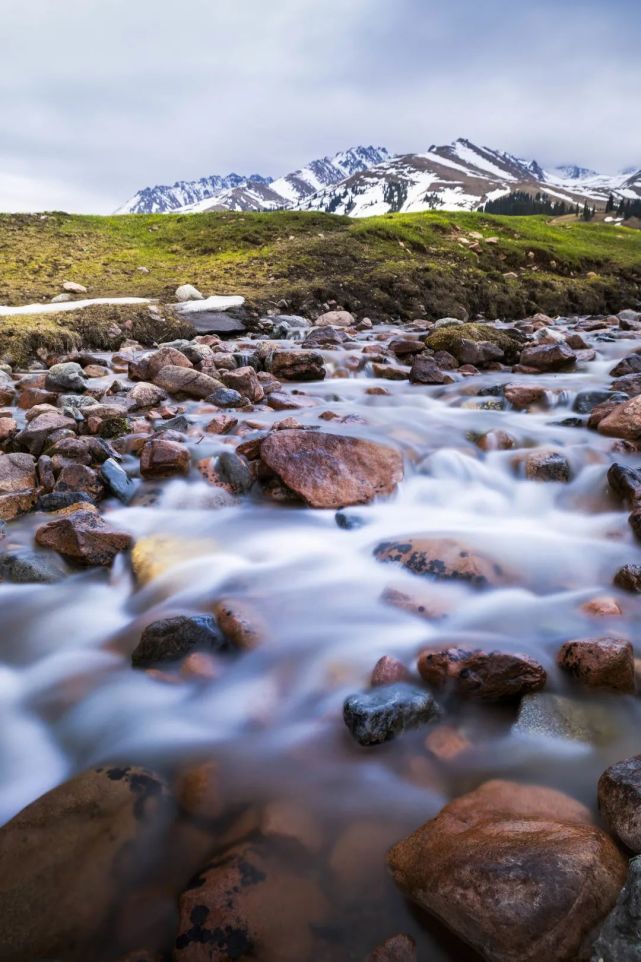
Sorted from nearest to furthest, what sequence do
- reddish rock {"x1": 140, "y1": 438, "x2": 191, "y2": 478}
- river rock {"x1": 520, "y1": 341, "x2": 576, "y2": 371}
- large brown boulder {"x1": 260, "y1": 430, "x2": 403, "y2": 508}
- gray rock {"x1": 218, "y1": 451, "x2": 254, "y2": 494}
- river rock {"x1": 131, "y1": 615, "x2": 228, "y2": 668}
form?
river rock {"x1": 131, "y1": 615, "x2": 228, "y2": 668}, large brown boulder {"x1": 260, "y1": 430, "x2": 403, "y2": 508}, gray rock {"x1": 218, "y1": 451, "x2": 254, "y2": 494}, reddish rock {"x1": 140, "y1": 438, "x2": 191, "y2": 478}, river rock {"x1": 520, "y1": 341, "x2": 576, "y2": 371}

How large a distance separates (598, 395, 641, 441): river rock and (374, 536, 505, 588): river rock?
8.49 ft

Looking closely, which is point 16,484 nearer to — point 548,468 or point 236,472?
point 236,472

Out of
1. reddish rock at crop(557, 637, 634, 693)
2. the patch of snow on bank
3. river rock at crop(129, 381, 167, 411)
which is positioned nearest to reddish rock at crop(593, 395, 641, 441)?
reddish rock at crop(557, 637, 634, 693)

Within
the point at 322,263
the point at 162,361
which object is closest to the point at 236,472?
the point at 162,361

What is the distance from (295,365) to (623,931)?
7.68 meters

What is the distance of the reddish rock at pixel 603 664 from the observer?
253cm

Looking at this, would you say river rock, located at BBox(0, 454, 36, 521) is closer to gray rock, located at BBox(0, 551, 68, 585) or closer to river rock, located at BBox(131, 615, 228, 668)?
gray rock, located at BBox(0, 551, 68, 585)

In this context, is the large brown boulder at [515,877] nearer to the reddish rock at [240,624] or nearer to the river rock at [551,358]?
the reddish rock at [240,624]

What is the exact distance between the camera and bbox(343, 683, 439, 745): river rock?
237 cm

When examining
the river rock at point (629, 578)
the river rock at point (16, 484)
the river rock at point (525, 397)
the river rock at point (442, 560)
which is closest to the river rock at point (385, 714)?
the river rock at point (442, 560)

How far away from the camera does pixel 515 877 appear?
5.04ft

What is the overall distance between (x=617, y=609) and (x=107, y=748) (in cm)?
258

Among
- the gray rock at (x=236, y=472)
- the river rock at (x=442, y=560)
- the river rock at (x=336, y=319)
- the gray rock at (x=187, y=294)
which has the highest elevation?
the gray rock at (x=187, y=294)

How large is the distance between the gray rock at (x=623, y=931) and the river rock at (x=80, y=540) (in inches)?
126
